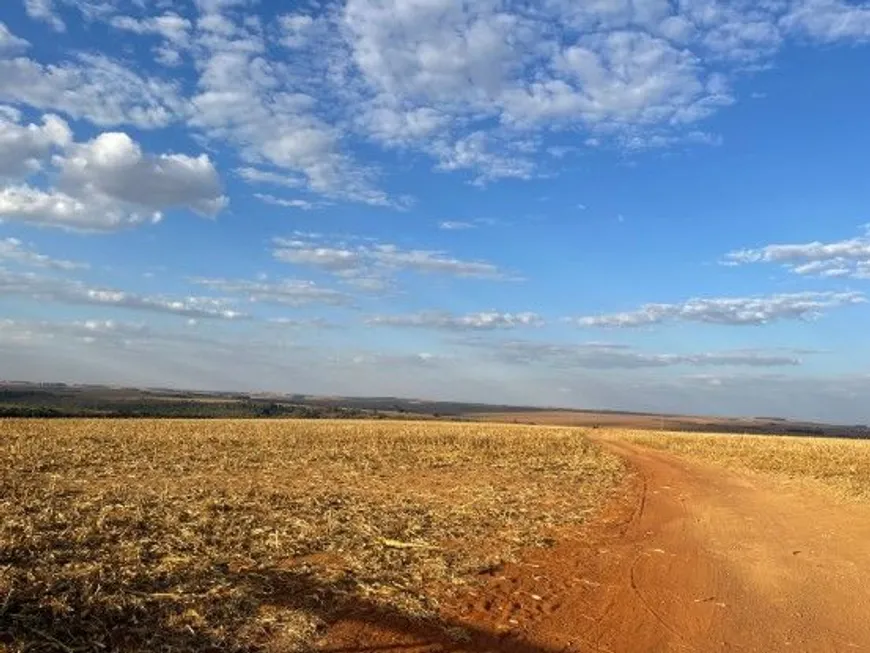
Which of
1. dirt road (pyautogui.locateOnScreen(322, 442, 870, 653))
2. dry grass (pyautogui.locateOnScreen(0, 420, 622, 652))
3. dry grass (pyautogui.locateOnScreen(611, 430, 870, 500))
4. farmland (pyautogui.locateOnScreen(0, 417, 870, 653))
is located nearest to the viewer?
dry grass (pyautogui.locateOnScreen(0, 420, 622, 652))

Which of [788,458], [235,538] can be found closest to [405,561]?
[235,538]

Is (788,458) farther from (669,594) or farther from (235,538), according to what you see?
(235,538)

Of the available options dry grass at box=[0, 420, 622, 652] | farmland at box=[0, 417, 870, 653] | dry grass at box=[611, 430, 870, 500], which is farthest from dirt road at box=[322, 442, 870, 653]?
dry grass at box=[611, 430, 870, 500]

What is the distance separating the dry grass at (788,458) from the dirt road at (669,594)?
9.02 m

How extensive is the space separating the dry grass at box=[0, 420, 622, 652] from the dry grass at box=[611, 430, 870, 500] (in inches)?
346

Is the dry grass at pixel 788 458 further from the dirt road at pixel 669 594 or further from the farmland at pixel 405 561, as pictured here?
the dirt road at pixel 669 594

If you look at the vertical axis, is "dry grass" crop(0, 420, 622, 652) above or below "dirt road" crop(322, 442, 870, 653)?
above

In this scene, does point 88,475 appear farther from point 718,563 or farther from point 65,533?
point 718,563

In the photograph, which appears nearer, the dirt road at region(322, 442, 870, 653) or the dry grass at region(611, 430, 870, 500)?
the dirt road at region(322, 442, 870, 653)

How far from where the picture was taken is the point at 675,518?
52.7 ft

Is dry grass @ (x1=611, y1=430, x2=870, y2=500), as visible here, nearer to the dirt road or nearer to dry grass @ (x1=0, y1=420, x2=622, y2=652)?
dry grass @ (x1=0, y1=420, x2=622, y2=652)

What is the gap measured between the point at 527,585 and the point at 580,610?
97 cm

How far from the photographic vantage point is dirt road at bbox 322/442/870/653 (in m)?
7.55

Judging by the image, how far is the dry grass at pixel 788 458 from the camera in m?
26.3
